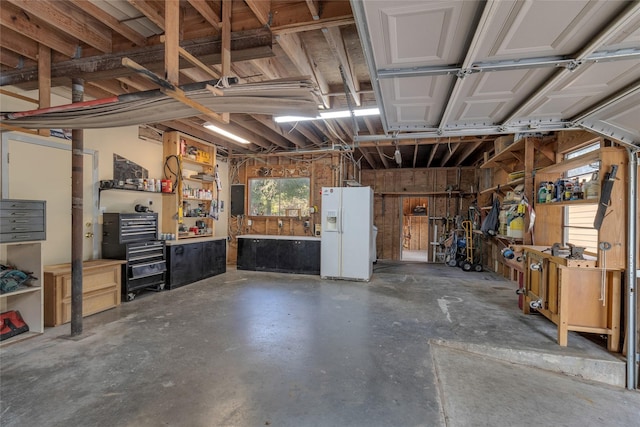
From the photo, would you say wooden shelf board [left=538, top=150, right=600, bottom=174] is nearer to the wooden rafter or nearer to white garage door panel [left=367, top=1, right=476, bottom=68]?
white garage door panel [left=367, top=1, right=476, bottom=68]

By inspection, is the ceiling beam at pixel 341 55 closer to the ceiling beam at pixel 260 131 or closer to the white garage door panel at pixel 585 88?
the white garage door panel at pixel 585 88

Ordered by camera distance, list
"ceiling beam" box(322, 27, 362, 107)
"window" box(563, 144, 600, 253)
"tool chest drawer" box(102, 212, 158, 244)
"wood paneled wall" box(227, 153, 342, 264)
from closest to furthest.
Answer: "ceiling beam" box(322, 27, 362, 107) < "window" box(563, 144, 600, 253) < "tool chest drawer" box(102, 212, 158, 244) < "wood paneled wall" box(227, 153, 342, 264)

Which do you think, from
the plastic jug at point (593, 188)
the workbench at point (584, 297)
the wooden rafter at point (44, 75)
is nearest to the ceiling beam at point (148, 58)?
the wooden rafter at point (44, 75)

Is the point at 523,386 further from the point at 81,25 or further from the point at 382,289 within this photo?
the point at 81,25

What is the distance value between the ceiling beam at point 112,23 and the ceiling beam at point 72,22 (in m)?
0.18

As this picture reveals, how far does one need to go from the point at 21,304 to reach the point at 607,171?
21.3ft

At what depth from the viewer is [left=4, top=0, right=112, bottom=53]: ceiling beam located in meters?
2.41

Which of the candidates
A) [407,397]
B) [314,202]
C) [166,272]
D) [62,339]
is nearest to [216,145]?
[314,202]

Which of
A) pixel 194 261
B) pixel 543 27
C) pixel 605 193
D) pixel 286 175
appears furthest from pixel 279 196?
pixel 543 27

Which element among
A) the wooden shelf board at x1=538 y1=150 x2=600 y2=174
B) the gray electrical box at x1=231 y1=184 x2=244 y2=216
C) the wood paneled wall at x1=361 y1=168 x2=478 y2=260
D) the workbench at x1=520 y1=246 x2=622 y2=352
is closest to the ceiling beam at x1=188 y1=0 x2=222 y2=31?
the wooden shelf board at x1=538 y1=150 x2=600 y2=174

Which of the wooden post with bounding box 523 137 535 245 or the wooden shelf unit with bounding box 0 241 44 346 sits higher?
the wooden post with bounding box 523 137 535 245

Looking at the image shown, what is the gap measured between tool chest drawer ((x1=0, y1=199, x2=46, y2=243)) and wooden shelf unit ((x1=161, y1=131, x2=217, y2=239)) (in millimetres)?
2431

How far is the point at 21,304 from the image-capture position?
3.33 m

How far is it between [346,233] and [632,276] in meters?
4.23
